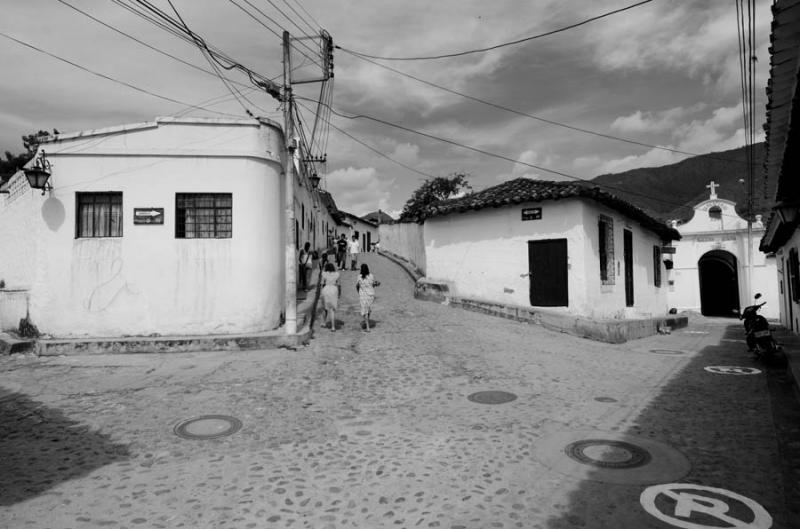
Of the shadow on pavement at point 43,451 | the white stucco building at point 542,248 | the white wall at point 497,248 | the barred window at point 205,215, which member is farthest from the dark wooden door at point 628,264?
the shadow on pavement at point 43,451

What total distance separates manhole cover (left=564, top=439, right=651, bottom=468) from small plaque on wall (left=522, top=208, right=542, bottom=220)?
398 inches

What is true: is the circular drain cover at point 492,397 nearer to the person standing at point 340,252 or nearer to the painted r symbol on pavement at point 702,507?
the painted r symbol on pavement at point 702,507

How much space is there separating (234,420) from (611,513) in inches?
163

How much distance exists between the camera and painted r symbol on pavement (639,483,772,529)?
319 centimetres

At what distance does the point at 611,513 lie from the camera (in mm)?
3352

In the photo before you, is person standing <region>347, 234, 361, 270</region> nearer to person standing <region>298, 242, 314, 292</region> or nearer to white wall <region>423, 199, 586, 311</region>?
white wall <region>423, 199, 586, 311</region>

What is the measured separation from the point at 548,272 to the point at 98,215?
11.8 m

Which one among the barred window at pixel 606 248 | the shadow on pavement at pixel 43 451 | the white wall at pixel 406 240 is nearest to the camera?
the shadow on pavement at pixel 43 451

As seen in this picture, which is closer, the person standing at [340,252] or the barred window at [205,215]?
the barred window at [205,215]

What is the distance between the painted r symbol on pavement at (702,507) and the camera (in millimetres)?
3193

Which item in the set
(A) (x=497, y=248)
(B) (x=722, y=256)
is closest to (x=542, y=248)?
(A) (x=497, y=248)

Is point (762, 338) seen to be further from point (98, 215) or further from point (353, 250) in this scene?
point (353, 250)

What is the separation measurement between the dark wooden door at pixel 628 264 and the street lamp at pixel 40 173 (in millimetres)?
16767

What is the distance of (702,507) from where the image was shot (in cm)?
341
